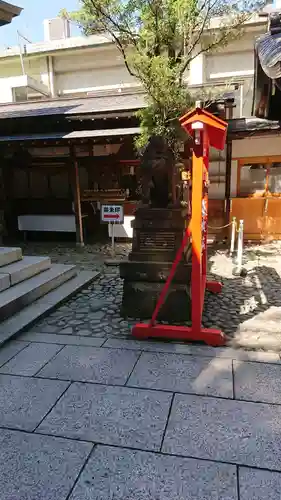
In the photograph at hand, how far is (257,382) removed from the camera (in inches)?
129

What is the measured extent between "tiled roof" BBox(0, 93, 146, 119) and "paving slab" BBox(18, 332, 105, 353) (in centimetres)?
610

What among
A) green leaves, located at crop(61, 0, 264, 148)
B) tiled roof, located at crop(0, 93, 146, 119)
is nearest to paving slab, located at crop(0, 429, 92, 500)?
green leaves, located at crop(61, 0, 264, 148)

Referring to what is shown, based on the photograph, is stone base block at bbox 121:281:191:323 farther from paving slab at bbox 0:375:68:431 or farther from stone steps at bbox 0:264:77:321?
paving slab at bbox 0:375:68:431

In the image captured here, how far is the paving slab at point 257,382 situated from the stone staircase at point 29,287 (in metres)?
2.75

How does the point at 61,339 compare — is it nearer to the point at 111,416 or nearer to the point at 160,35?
the point at 111,416

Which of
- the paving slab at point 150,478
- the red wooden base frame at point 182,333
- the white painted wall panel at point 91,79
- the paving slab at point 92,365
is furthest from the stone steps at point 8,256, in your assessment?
the white painted wall panel at point 91,79

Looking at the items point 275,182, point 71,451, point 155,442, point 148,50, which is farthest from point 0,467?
point 275,182

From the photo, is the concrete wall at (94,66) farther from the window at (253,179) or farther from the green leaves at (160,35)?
the green leaves at (160,35)

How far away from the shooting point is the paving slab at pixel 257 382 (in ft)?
10.1

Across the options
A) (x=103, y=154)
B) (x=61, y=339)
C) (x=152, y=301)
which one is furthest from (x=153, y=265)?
(x=103, y=154)

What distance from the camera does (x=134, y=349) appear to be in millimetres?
3975

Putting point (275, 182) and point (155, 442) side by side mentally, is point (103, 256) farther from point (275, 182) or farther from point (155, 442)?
point (155, 442)

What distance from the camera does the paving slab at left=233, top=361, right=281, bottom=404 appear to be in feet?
10.1

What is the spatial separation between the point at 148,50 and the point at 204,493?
5.70 m
